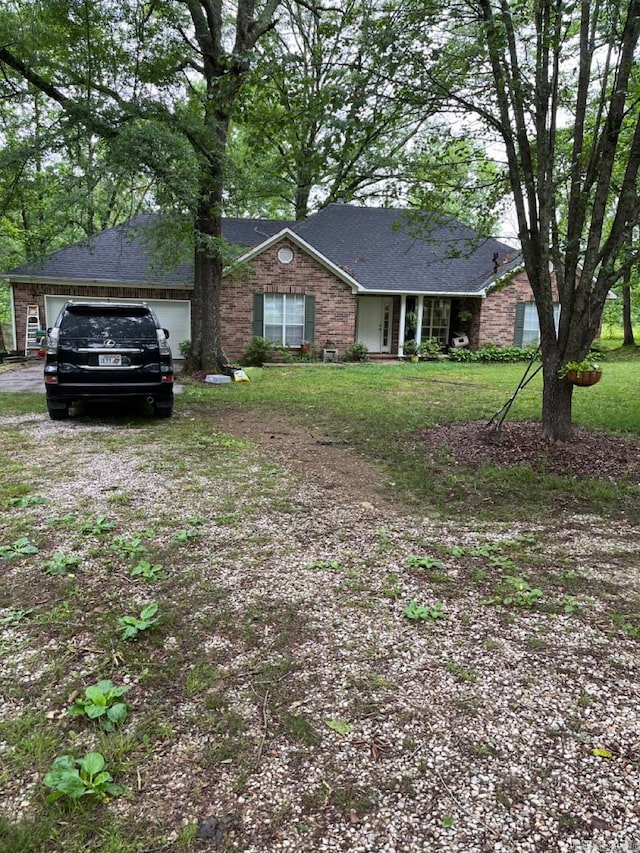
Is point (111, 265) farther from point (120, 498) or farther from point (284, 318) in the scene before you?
point (120, 498)

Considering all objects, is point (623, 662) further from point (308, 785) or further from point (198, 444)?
point (198, 444)

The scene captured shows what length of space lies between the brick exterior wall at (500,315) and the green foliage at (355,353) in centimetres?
457

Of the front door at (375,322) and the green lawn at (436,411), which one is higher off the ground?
the front door at (375,322)

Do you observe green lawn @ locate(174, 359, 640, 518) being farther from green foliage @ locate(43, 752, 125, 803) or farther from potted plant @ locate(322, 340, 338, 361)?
green foliage @ locate(43, 752, 125, 803)

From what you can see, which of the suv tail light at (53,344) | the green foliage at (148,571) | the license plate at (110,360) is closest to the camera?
the green foliage at (148,571)

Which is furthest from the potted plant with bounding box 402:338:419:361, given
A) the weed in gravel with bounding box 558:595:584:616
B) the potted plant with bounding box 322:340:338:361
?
the weed in gravel with bounding box 558:595:584:616

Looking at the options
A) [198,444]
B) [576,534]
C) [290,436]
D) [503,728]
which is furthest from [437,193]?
[503,728]

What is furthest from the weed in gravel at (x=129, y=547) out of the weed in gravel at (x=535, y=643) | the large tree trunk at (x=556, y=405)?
the large tree trunk at (x=556, y=405)

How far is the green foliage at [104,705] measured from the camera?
6.76ft

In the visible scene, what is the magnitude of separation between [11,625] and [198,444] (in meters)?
4.06

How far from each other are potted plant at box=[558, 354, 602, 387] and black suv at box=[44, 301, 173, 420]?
5.17 meters

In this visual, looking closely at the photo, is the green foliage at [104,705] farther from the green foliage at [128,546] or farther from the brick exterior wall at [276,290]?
the brick exterior wall at [276,290]

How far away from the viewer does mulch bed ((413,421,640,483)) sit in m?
5.77

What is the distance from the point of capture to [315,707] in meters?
2.17
